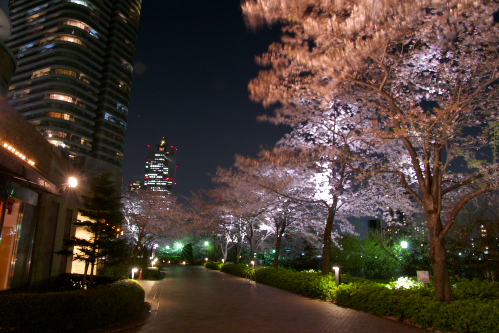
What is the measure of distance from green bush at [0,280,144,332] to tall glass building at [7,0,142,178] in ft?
264

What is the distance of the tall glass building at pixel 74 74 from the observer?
83750 mm

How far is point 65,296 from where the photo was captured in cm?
755

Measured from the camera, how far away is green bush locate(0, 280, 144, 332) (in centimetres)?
675

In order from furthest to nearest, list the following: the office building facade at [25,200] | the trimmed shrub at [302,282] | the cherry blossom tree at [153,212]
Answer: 1. the cherry blossom tree at [153,212]
2. the trimmed shrub at [302,282]
3. the office building facade at [25,200]

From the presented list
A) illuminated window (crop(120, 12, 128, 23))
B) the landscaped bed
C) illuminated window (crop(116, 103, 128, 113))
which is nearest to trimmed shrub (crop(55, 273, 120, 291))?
the landscaped bed

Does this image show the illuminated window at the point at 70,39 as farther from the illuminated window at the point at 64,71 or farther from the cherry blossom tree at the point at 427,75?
the cherry blossom tree at the point at 427,75

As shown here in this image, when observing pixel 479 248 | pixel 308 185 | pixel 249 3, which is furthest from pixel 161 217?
pixel 249 3

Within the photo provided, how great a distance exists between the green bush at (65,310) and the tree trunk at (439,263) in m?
8.28

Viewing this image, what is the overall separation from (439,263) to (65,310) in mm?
9488

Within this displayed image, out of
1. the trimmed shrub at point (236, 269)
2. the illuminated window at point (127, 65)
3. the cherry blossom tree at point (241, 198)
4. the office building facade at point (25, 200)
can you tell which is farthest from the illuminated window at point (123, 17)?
the office building facade at point (25, 200)

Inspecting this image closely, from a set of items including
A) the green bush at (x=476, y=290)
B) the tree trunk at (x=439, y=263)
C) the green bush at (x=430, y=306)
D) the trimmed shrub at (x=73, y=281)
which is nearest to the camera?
the green bush at (x=430, y=306)

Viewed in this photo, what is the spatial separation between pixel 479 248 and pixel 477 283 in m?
4.26

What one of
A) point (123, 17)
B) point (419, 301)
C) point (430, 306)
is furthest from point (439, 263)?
point (123, 17)

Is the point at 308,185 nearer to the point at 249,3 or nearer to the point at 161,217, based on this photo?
the point at 249,3
